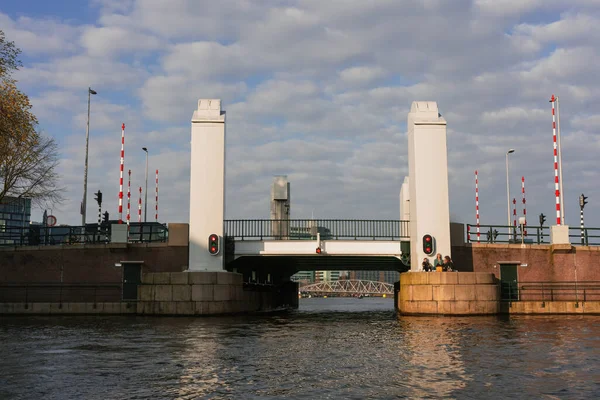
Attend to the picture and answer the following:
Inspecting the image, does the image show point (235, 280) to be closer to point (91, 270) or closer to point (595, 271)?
point (91, 270)

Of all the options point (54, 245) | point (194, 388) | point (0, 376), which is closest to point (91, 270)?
point (54, 245)

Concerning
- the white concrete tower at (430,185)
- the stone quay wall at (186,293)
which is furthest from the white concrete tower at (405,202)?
the stone quay wall at (186,293)

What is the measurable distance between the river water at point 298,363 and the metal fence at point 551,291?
10.2 meters

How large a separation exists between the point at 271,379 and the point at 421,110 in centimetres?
2365

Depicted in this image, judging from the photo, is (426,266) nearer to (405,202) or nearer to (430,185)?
(430,185)

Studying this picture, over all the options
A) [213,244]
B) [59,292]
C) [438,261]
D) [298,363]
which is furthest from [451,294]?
[59,292]

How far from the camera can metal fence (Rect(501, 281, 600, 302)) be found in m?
32.7

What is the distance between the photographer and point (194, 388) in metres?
10.8

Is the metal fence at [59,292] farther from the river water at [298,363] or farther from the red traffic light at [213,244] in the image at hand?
the river water at [298,363]

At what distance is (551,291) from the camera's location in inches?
1291

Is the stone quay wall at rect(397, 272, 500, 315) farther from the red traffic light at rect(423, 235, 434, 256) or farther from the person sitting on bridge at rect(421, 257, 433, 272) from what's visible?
the red traffic light at rect(423, 235, 434, 256)

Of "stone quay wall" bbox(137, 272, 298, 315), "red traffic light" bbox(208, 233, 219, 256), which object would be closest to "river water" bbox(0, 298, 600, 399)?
"stone quay wall" bbox(137, 272, 298, 315)

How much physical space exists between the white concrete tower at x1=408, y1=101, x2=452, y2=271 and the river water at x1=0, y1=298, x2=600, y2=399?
983 centimetres

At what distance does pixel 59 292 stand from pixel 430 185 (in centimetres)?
1940
